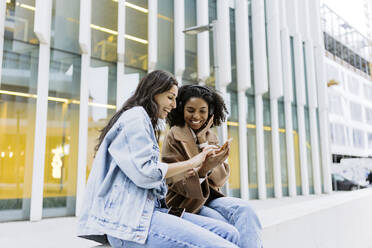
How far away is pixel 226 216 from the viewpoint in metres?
2.39

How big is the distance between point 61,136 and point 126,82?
8.61 feet

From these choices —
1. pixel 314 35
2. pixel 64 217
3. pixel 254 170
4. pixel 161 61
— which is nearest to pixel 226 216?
pixel 64 217

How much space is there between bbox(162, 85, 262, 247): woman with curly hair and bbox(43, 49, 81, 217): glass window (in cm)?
665

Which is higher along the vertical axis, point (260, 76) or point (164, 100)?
point (260, 76)

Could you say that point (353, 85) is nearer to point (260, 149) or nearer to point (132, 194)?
point (260, 149)

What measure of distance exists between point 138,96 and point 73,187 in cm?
757

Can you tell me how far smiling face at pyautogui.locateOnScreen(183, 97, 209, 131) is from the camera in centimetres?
266

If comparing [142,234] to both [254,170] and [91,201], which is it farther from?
[254,170]

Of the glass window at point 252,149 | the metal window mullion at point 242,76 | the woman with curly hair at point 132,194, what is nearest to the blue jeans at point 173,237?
the woman with curly hair at point 132,194

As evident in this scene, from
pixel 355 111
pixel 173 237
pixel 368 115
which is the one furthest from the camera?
pixel 368 115

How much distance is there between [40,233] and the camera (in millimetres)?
6184

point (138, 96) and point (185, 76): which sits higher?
point (185, 76)

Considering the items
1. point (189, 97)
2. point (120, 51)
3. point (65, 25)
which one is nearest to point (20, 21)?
point (65, 25)

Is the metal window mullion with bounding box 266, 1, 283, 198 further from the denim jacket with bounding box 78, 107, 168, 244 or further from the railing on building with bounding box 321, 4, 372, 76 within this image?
the denim jacket with bounding box 78, 107, 168, 244
